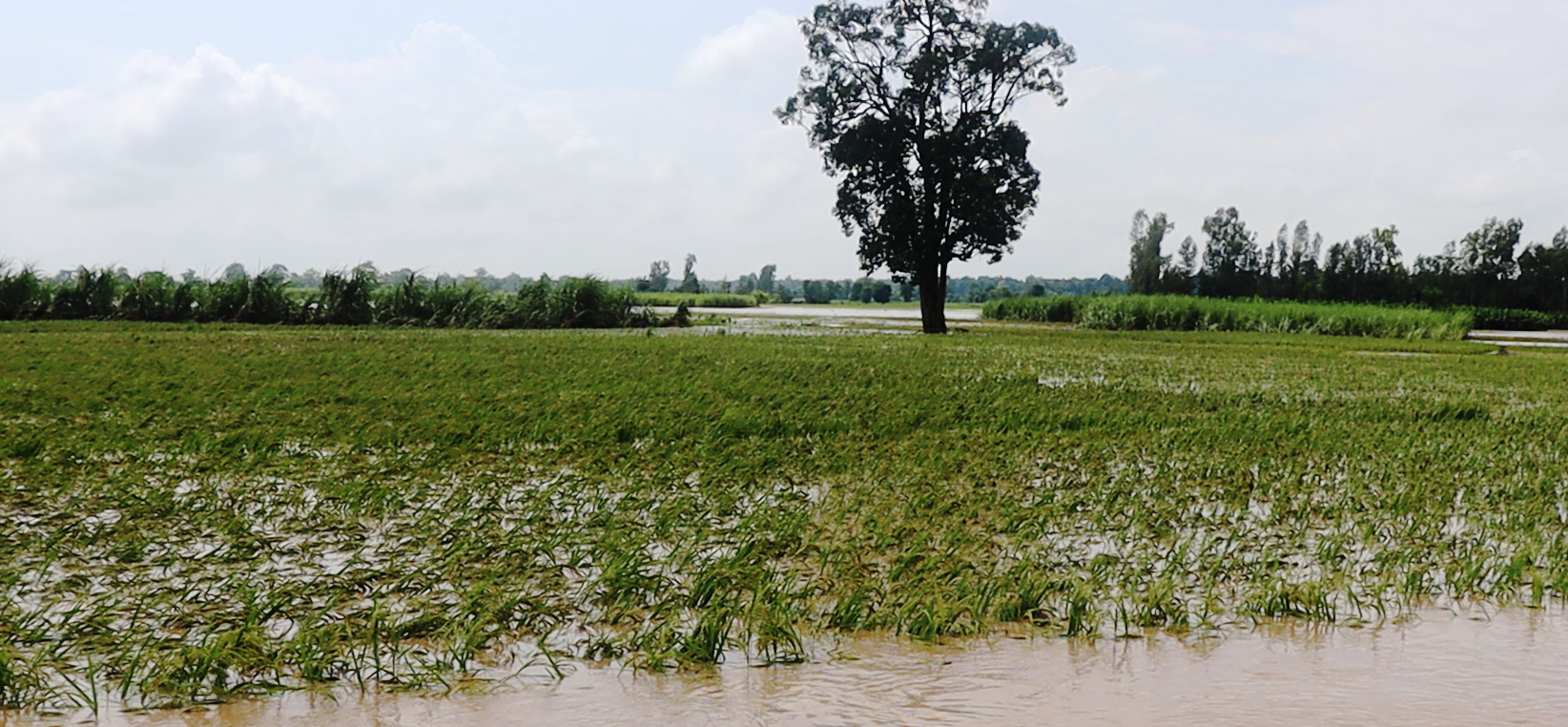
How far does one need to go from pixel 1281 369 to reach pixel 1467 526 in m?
11.9

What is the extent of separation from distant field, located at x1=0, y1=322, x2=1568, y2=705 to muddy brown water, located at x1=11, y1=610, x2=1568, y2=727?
0.18 meters

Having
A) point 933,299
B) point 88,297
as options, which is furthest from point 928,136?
point 88,297

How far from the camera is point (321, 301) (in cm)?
2989

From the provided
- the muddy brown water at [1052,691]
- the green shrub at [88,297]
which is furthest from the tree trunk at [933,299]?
the muddy brown water at [1052,691]

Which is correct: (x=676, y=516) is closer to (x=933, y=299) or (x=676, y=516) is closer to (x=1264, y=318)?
(x=933, y=299)

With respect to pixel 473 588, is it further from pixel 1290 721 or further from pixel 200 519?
pixel 1290 721

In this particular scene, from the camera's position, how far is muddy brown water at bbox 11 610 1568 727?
331 centimetres

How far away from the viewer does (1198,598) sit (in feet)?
15.6

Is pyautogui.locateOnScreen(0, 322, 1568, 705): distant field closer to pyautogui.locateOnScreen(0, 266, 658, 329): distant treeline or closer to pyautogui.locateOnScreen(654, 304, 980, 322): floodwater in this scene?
pyautogui.locateOnScreen(0, 266, 658, 329): distant treeline

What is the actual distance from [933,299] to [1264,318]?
39.0ft

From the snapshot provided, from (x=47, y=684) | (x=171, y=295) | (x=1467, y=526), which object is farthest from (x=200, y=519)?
(x=171, y=295)

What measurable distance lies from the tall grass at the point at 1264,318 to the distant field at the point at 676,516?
23362 millimetres

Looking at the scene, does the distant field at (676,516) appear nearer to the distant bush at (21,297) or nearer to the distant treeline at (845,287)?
the distant bush at (21,297)

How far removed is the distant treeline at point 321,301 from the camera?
27797 mm
